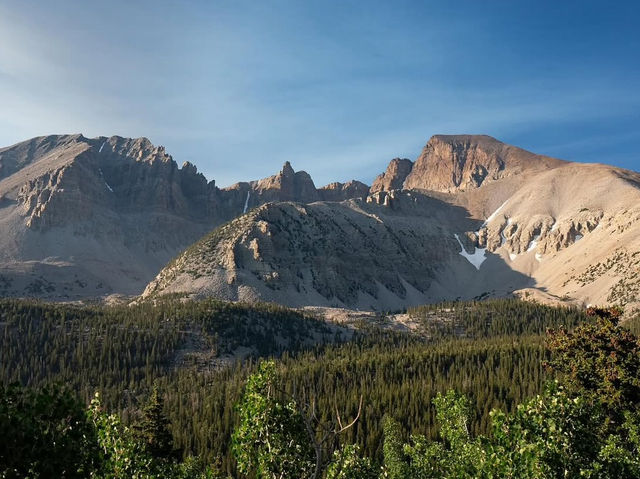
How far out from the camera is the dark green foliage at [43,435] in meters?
10.7

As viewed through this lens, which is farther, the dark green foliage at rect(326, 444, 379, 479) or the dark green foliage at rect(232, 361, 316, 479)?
the dark green foliage at rect(326, 444, 379, 479)

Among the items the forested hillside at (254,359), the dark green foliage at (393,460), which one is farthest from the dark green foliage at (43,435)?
the forested hillside at (254,359)

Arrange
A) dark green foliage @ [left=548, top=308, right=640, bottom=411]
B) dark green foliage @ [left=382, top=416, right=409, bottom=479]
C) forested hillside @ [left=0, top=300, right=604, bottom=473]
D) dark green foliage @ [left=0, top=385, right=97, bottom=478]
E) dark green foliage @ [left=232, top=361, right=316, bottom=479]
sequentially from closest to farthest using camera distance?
dark green foliage @ [left=0, top=385, right=97, bottom=478]
dark green foliage @ [left=232, top=361, right=316, bottom=479]
dark green foliage @ [left=548, top=308, right=640, bottom=411]
dark green foliage @ [left=382, top=416, right=409, bottom=479]
forested hillside @ [left=0, top=300, right=604, bottom=473]

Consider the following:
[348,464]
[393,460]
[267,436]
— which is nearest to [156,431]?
[393,460]

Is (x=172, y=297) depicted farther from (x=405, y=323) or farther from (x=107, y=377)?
(x=405, y=323)

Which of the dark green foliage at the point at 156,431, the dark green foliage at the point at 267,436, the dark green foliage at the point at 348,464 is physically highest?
the dark green foliage at the point at 267,436

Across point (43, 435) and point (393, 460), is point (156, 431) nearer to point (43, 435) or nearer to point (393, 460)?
point (393, 460)

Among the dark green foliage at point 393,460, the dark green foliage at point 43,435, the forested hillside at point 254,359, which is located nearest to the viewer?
the dark green foliage at point 43,435

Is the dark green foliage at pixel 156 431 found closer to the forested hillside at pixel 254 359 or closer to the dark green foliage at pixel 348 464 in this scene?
the forested hillside at pixel 254 359

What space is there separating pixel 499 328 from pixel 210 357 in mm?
103821

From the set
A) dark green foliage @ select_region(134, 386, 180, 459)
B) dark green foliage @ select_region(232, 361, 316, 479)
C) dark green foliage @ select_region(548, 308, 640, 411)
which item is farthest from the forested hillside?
dark green foliage @ select_region(232, 361, 316, 479)

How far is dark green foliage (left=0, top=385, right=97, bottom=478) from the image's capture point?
35.0 feet

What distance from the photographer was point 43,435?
11391 millimetres

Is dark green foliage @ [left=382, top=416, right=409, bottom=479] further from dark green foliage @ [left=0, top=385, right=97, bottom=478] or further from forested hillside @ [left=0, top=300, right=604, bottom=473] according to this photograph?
forested hillside @ [left=0, top=300, right=604, bottom=473]
